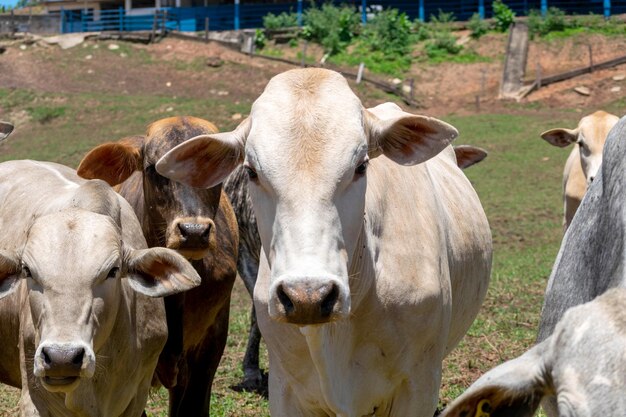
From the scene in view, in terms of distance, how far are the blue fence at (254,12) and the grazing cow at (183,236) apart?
31743mm

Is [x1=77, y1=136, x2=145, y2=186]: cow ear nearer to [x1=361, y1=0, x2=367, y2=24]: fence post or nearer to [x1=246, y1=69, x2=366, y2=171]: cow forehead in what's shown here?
[x1=246, y1=69, x2=366, y2=171]: cow forehead

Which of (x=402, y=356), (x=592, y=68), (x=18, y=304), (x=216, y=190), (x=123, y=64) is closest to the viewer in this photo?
(x=402, y=356)

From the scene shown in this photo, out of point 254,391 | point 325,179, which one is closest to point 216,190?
point 254,391

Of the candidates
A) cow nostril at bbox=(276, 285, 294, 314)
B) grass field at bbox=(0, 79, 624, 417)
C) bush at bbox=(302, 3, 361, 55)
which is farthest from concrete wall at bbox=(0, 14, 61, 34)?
cow nostril at bbox=(276, 285, 294, 314)

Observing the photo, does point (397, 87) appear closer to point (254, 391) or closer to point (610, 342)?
point (254, 391)

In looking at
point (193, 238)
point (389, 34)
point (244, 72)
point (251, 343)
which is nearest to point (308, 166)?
point (193, 238)

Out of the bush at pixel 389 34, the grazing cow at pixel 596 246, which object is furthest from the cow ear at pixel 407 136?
the bush at pixel 389 34

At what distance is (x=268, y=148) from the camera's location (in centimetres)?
410

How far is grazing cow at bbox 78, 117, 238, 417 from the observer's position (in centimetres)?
626

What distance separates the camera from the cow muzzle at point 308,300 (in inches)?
145

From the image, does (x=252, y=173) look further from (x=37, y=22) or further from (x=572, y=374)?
(x=37, y=22)

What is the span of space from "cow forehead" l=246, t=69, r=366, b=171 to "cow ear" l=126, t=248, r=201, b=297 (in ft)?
3.55

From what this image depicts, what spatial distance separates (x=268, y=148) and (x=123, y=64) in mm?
31342

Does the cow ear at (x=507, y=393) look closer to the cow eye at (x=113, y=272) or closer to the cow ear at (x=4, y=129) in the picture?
the cow eye at (x=113, y=272)
